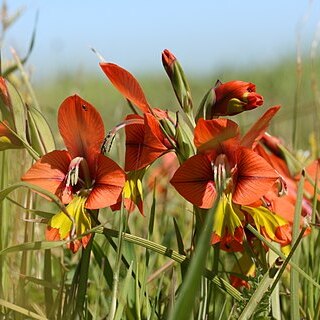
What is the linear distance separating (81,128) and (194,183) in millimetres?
114

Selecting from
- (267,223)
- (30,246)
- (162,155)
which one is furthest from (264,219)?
(30,246)

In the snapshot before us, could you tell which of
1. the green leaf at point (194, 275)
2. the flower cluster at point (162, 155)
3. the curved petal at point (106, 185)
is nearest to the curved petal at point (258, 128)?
the flower cluster at point (162, 155)

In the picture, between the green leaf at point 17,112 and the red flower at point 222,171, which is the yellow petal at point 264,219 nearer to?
the red flower at point 222,171

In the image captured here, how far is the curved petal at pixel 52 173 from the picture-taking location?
26.5 inches

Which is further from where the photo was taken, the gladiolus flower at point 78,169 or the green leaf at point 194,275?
the gladiolus flower at point 78,169

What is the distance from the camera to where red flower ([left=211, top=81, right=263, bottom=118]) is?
68cm

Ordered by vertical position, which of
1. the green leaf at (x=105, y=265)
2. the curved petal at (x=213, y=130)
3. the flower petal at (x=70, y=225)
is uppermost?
the curved petal at (x=213, y=130)

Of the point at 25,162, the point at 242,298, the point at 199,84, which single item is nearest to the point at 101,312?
the point at 25,162

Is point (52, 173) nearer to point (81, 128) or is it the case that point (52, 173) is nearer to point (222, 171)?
point (81, 128)

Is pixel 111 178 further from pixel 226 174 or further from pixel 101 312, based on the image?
pixel 101 312

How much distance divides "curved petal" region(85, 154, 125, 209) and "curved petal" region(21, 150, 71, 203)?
0.03 meters

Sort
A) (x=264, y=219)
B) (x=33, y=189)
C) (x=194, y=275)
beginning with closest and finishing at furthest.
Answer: (x=194, y=275) < (x=33, y=189) < (x=264, y=219)

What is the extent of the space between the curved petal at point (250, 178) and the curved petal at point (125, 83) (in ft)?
0.33

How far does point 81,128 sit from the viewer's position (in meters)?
0.68
